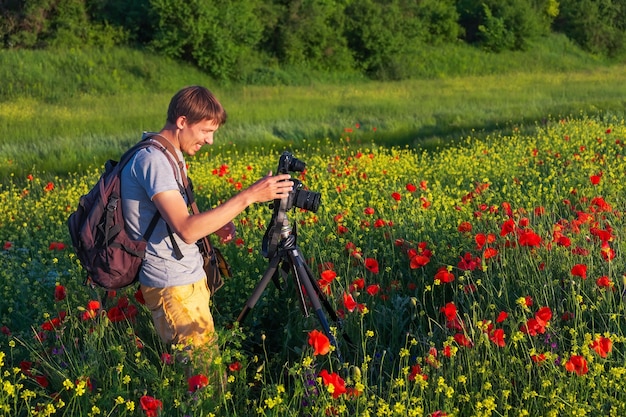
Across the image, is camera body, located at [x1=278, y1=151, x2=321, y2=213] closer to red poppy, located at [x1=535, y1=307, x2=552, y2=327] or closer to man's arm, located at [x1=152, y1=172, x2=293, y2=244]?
man's arm, located at [x1=152, y1=172, x2=293, y2=244]

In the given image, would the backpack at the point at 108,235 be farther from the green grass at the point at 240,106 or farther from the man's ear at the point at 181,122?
the green grass at the point at 240,106

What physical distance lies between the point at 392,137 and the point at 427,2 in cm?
3196

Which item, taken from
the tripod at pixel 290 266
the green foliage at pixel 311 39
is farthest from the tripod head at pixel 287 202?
the green foliage at pixel 311 39

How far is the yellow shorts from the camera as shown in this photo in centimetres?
342

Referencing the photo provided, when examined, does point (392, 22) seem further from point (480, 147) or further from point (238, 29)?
point (480, 147)

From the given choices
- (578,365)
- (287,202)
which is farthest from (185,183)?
(578,365)

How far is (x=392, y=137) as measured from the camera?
16312 millimetres

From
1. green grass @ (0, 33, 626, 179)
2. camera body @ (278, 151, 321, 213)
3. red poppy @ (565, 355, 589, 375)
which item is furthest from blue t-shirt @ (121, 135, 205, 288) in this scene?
green grass @ (0, 33, 626, 179)

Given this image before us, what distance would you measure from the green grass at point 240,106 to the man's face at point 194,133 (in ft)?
30.8

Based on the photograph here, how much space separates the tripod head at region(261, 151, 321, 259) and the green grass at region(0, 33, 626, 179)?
31.1 ft

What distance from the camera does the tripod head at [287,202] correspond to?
3344mm

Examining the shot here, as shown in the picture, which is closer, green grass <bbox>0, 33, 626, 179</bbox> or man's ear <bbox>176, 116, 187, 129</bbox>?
man's ear <bbox>176, 116, 187, 129</bbox>

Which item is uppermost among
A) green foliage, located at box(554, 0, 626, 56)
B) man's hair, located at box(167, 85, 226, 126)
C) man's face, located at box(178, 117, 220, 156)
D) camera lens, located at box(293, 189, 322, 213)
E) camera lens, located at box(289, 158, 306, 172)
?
man's hair, located at box(167, 85, 226, 126)

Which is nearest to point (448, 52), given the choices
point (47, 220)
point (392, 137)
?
point (392, 137)
